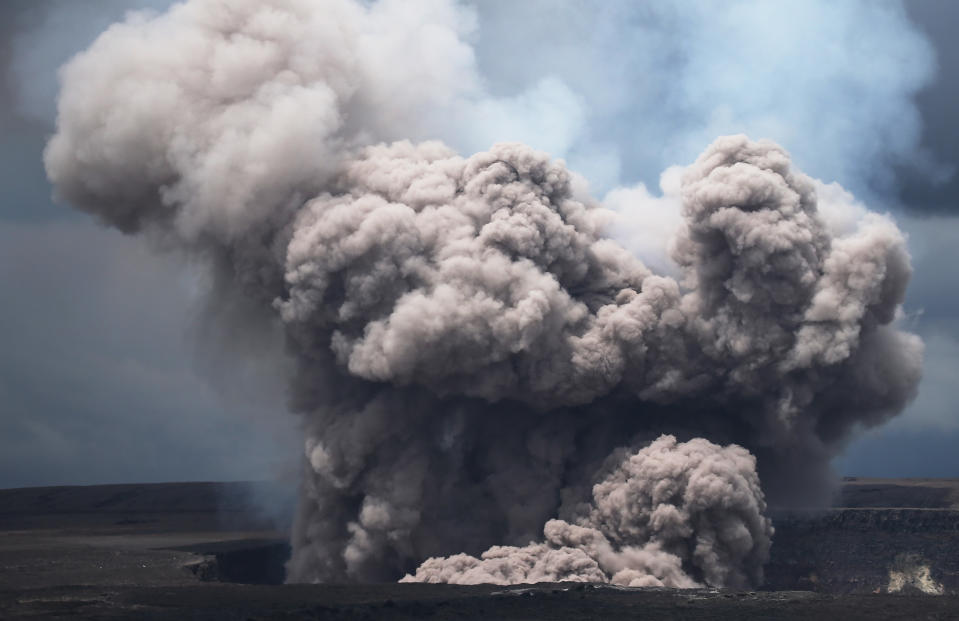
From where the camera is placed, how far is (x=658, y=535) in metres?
48.2

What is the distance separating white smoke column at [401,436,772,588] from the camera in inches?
1861

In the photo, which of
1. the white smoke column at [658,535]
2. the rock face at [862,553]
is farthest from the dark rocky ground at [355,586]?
the white smoke column at [658,535]

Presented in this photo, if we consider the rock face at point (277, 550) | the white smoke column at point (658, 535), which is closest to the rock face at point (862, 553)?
the rock face at point (277, 550)

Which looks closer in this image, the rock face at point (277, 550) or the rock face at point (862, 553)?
the rock face at point (277, 550)

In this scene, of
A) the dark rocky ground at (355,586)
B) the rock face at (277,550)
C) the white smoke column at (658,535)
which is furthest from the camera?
the rock face at (277,550)

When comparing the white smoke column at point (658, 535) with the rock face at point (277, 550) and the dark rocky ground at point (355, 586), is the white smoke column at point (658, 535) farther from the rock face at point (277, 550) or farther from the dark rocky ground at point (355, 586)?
the rock face at point (277, 550)

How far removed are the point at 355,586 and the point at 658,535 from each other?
11468mm

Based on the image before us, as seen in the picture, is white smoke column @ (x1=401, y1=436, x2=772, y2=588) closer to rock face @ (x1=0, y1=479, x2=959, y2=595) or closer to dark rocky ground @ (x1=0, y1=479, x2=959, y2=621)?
dark rocky ground @ (x1=0, y1=479, x2=959, y2=621)

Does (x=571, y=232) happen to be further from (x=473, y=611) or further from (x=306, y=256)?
(x=473, y=611)

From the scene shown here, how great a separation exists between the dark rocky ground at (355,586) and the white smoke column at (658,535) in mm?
3288

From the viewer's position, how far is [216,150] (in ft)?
169

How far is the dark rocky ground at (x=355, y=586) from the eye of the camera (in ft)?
127

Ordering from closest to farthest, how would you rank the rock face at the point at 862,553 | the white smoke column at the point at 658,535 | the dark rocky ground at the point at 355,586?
1. the dark rocky ground at the point at 355,586
2. the white smoke column at the point at 658,535
3. the rock face at the point at 862,553

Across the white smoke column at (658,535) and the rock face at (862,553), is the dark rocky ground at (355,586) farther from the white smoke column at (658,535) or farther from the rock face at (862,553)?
the white smoke column at (658,535)
